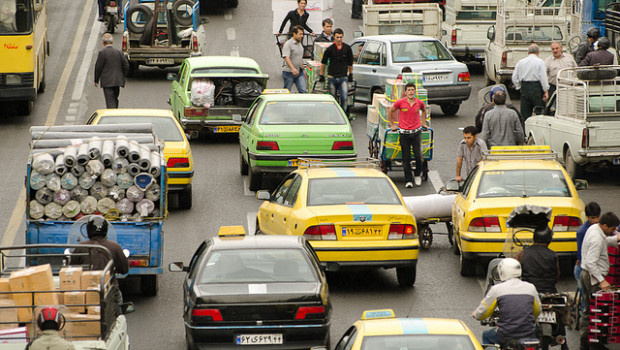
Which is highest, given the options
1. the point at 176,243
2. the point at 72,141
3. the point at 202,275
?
the point at 72,141

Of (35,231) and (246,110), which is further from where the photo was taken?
(246,110)

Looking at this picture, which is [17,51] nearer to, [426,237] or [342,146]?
[342,146]

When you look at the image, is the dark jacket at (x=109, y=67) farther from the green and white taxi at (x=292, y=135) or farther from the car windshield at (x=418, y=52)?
the car windshield at (x=418, y=52)

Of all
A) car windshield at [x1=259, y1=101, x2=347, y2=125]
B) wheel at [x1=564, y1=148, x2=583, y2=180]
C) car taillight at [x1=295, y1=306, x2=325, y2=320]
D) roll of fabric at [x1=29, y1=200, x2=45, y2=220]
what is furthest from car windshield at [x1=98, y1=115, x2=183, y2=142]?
car taillight at [x1=295, y1=306, x2=325, y2=320]

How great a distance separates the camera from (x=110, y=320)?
957 centimetres

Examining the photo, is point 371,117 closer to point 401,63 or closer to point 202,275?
point 401,63

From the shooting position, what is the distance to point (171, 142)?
18281 millimetres

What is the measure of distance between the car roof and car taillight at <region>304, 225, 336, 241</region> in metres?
1.76

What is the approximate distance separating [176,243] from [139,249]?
311 cm

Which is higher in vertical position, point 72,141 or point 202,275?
point 72,141

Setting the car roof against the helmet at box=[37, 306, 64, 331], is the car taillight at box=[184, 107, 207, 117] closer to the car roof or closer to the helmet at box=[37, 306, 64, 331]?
the car roof

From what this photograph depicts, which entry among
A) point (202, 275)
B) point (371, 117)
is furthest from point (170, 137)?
point (202, 275)

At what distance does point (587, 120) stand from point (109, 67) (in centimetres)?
974

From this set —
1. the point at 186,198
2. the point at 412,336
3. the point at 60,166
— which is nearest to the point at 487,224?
the point at 60,166
